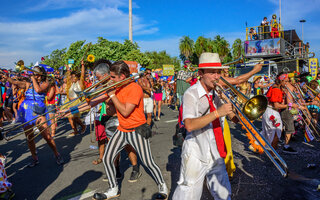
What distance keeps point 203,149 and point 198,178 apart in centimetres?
30

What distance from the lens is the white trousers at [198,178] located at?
234cm

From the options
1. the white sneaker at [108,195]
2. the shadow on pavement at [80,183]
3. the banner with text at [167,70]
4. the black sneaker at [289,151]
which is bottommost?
the black sneaker at [289,151]

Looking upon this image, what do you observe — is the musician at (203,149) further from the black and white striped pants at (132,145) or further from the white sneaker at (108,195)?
the white sneaker at (108,195)

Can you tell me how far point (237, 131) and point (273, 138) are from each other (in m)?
2.86

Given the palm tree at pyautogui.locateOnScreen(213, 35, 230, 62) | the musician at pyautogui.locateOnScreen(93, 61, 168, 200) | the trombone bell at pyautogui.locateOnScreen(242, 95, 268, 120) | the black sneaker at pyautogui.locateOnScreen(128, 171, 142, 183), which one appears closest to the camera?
the trombone bell at pyautogui.locateOnScreen(242, 95, 268, 120)

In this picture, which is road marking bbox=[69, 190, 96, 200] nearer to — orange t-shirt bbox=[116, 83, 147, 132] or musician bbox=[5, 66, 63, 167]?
orange t-shirt bbox=[116, 83, 147, 132]

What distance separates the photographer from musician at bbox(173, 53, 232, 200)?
234 cm

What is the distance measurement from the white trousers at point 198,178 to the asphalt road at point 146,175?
4.00 ft

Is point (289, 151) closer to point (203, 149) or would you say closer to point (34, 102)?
point (203, 149)

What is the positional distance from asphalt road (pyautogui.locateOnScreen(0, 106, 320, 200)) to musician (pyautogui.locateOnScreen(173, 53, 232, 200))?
1271 millimetres

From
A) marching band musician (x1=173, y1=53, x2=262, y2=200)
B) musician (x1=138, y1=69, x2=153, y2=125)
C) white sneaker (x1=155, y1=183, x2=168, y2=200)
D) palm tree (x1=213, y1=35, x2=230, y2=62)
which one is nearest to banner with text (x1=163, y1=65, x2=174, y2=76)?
musician (x1=138, y1=69, x2=153, y2=125)

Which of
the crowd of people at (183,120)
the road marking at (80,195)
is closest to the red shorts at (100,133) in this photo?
the crowd of people at (183,120)

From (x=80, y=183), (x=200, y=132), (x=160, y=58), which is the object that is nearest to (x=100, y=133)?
(x=80, y=183)

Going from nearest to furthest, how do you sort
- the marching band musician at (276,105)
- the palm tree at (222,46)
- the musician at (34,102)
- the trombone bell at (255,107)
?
the trombone bell at (255,107) < the musician at (34,102) < the marching band musician at (276,105) < the palm tree at (222,46)
